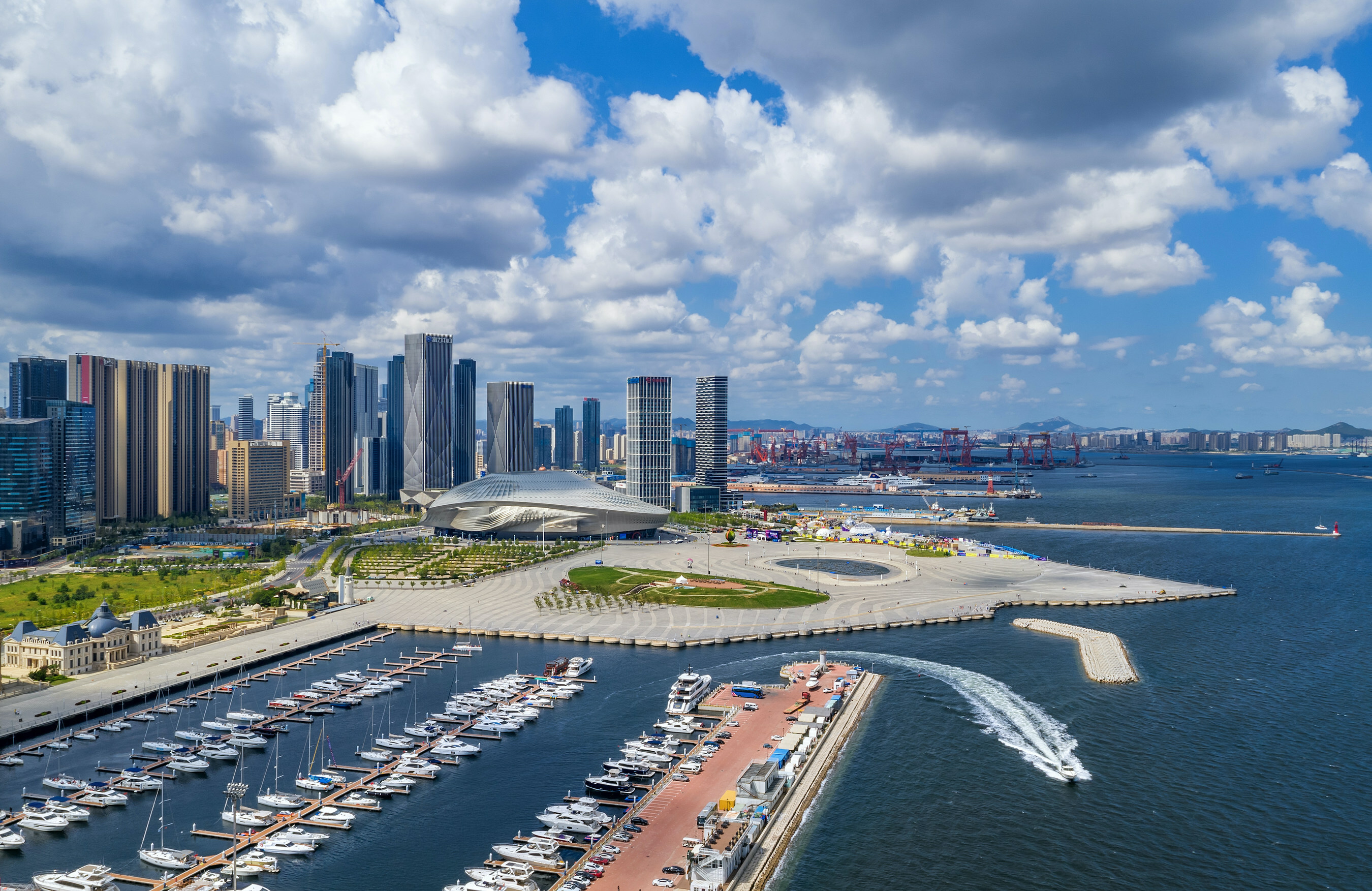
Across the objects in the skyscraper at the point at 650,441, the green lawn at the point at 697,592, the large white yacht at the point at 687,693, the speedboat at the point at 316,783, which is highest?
the skyscraper at the point at 650,441

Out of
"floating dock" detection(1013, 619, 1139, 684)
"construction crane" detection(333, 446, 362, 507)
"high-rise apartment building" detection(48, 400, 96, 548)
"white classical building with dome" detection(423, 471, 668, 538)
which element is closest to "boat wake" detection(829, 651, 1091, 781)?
"floating dock" detection(1013, 619, 1139, 684)

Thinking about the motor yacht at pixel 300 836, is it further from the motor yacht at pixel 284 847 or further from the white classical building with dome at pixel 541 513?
the white classical building with dome at pixel 541 513

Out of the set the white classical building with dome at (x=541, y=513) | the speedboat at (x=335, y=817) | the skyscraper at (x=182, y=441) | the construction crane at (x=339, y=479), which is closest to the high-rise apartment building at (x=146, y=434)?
the skyscraper at (x=182, y=441)

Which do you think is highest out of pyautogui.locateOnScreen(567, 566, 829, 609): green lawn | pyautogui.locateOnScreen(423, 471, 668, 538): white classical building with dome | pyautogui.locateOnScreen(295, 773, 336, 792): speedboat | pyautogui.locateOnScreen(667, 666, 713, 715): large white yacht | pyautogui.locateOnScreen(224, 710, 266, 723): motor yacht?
pyautogui.locateOnScreen(423, 471, 668, 538): white classical building with dome

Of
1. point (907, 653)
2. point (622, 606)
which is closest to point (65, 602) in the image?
point (622, 606)

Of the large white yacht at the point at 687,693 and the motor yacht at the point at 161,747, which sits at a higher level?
the large white yacht at the point at 687,693

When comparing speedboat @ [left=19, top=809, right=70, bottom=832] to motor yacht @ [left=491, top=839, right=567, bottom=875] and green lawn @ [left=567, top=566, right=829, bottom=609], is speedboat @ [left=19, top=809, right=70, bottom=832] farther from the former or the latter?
green lawn @ [left=567, top=566, right=829, bottom=609]
